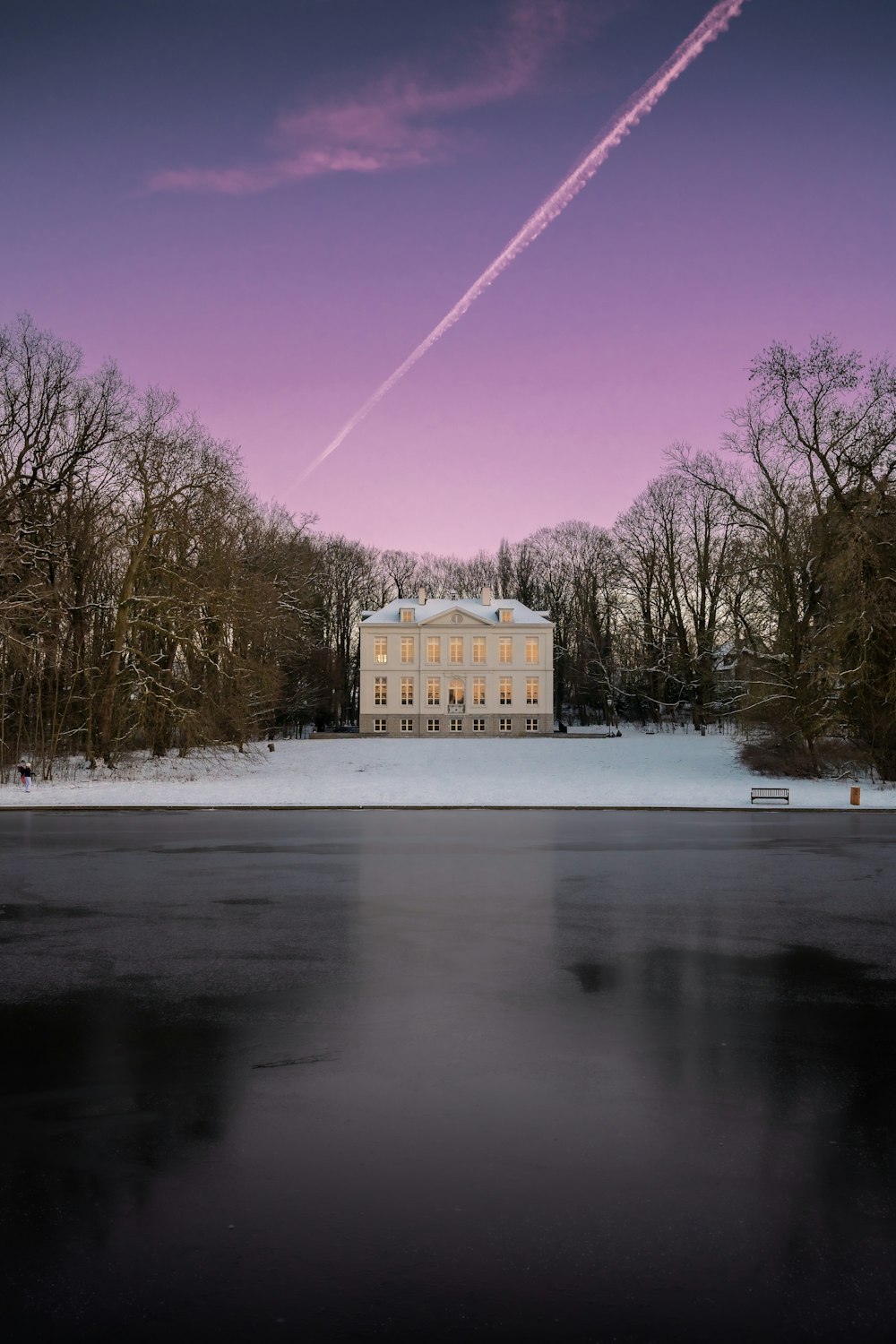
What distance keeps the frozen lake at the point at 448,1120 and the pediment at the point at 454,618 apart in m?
58.3

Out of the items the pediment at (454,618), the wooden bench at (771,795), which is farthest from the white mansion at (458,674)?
the wooden bench at (771,795)

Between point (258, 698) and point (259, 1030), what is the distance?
35.5 m

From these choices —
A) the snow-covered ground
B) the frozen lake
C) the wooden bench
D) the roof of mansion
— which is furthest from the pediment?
the frozen lake

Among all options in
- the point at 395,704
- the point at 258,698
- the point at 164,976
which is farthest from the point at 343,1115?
the point at 395,704

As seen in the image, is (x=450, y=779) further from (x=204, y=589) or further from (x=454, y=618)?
(x=454, y=618)

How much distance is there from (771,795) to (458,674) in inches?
1690

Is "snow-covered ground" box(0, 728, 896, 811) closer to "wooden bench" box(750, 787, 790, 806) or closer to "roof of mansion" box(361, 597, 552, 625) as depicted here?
"wooden bench" box(750, 787, 790, 806)

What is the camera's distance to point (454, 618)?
69875mm

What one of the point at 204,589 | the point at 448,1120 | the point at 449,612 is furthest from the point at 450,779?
the point at 449,612

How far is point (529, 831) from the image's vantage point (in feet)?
64.4

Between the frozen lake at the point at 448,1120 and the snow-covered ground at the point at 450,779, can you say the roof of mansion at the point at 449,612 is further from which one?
the frozen lake at the point at 448,1120

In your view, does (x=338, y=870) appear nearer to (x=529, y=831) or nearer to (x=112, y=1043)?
(x=529, y=831)

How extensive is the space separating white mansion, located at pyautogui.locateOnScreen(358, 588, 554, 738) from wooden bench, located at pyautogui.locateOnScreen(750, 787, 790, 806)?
41005 mm

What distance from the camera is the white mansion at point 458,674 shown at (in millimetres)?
69438
